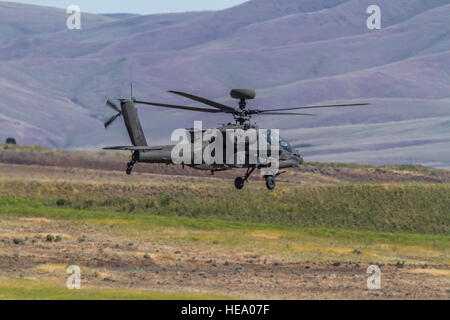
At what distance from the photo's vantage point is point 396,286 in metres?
48.2

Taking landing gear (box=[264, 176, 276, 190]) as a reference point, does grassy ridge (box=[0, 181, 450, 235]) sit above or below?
above

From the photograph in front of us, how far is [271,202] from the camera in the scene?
82.2 meters

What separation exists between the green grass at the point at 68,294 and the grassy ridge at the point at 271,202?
33906mm

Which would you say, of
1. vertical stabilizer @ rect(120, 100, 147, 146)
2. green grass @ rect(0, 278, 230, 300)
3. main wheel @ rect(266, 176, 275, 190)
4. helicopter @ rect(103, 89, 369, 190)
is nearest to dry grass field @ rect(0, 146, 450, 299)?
green grass @ rect(0, 278, 230, 300)

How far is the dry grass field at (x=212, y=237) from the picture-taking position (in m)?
46.2

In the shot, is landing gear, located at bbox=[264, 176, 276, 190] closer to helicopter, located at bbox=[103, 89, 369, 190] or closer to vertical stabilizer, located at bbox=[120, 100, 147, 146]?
helicopter, located at bbox=[103, 89, 369, 190]

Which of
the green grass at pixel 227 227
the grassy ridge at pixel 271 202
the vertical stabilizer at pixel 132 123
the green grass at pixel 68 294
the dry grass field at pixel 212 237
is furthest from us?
the grassy ridge at pixel 271 202

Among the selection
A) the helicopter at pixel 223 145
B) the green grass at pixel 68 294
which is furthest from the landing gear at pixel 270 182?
the green grass at pixel 68 294

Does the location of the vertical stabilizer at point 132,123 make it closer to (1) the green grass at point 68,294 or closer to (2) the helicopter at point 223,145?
→ (2) the helicopter at point 223,145

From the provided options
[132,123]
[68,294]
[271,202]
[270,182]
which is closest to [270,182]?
[270,182]

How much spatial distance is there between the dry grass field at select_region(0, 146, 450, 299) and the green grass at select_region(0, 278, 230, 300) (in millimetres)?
52

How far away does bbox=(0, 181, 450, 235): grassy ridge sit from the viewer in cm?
7962

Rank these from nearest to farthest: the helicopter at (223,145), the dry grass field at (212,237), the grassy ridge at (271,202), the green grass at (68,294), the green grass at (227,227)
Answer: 1. the green grass at (68,294)
2. the dry grass field at (212,237)
3. the helicopter at (223,145)
4. the green grass at (227,227)
5. the grassy ridge at (271,202)
